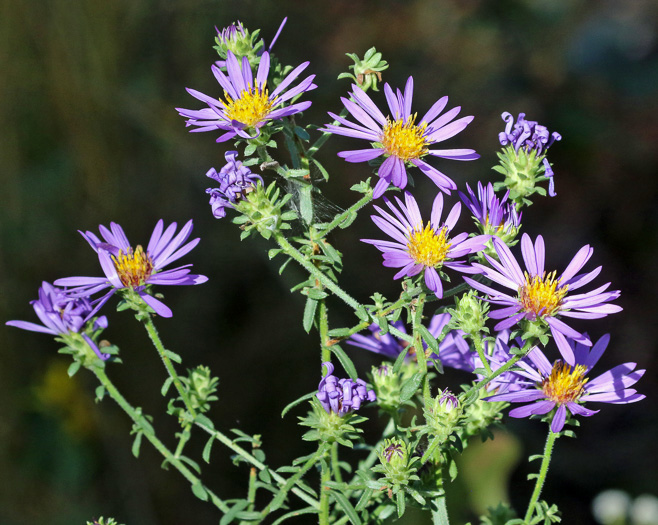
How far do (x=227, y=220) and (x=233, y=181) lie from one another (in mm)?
2348

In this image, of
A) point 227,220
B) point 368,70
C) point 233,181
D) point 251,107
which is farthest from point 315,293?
point 227,220

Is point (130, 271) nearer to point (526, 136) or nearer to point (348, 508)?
point (348, 508)

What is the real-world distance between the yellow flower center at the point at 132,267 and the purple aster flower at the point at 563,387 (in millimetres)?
682

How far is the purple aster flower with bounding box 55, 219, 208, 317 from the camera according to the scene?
4.50ft

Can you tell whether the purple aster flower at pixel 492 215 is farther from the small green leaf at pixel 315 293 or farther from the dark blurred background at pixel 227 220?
the dark blurred background at pixel 227 220

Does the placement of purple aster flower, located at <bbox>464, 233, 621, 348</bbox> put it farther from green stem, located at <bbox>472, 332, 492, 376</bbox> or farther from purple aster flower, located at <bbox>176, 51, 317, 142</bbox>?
purple aster flower, located at <bbox>176, 51, 317, 142</bbox>

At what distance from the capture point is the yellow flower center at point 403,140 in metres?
1.38

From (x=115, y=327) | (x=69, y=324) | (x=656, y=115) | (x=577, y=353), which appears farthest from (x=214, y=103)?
(x=656, y=115)

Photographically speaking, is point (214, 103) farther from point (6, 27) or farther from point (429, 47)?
point (429, 47)

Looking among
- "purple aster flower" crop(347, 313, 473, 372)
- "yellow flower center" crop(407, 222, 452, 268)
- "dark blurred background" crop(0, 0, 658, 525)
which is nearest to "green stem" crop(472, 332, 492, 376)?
"yellow flower center" crop(407, 222, 452, 268)

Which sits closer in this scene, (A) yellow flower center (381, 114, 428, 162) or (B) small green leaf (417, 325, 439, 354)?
(B) small green leaf (417, 325, 439, 354)

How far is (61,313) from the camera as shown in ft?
4.62

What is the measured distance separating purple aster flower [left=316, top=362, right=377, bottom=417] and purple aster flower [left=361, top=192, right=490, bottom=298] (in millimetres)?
203

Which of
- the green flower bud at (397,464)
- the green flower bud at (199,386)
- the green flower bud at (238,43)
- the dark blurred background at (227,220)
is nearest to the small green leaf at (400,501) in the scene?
the green flower bud at (397,464)
